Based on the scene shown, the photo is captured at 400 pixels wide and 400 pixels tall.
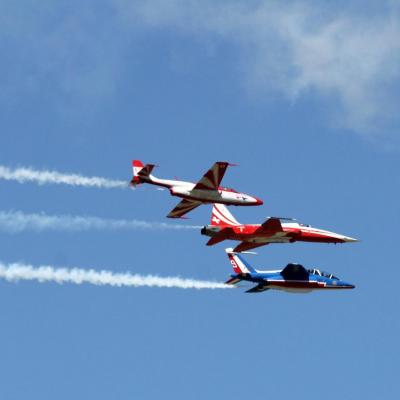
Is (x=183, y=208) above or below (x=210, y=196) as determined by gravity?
above

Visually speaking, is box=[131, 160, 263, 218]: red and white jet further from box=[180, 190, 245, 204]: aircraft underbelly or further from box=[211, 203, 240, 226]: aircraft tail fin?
box=[211, 203, 240, 226]: aircraft tail fin

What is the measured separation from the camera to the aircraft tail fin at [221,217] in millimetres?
112125

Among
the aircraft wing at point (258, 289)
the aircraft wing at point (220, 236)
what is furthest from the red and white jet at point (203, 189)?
the aircraft wing at point (258, 289)

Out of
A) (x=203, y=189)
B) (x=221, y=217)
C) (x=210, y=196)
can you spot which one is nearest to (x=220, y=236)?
(x=221, y=217)

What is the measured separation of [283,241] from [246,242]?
A: 15.0 feet

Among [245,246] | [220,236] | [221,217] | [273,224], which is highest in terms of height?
[221,217]

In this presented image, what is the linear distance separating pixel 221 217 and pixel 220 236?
5248 millimetres

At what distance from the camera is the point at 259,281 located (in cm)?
11450

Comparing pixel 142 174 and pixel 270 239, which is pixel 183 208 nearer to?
pixel 142 174

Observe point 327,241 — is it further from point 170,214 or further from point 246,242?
point 170,214

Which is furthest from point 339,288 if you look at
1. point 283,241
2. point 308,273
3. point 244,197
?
point 244,197

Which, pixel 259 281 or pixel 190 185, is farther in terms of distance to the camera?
pixel 259 281

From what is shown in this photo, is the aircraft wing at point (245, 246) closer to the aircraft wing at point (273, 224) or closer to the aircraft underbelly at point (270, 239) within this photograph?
the aircraft underbelly at point (270, 239)

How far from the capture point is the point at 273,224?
106 metres
